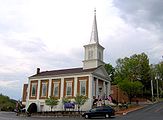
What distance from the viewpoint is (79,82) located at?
5134cm

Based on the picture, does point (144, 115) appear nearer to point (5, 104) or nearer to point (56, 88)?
point (56, 88)

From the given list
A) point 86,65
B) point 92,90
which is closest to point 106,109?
point 92,90

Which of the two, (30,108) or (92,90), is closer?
(92,90)

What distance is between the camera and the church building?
5047 centimetres

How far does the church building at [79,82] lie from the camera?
50.5 meters

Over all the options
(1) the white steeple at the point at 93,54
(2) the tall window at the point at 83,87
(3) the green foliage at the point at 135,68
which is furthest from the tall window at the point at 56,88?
(3) the green foliage at the point at 135,68

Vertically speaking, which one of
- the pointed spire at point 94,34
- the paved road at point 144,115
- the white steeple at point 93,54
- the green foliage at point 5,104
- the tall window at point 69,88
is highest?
the pointed spire at point 94,34

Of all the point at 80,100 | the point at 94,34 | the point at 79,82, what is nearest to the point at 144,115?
the point at 80,100

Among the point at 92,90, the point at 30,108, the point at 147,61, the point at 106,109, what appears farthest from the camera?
the point at 147,61

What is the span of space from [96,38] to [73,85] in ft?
40.1

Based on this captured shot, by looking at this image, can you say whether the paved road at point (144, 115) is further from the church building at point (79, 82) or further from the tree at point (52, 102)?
the tree at point (52, 102)

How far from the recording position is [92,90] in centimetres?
4978

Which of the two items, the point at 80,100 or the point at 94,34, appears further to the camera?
the point at 94,34

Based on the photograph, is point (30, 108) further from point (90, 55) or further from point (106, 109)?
point (106, 109)
